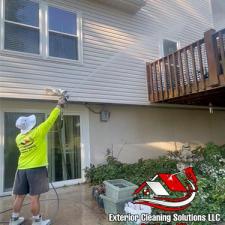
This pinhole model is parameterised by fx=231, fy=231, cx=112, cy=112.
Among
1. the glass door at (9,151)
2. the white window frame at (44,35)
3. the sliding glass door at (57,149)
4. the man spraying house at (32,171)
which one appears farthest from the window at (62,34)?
the man spraying house at (32,171)

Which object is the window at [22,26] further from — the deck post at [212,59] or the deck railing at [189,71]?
the deck post at [212,59]

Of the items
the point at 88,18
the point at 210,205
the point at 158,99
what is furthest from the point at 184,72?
the point at 210,205

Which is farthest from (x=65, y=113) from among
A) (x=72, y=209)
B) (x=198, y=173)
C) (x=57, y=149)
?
(x=198, y=173)

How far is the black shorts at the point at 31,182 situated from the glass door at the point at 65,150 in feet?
7.72

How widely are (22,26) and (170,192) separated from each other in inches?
189

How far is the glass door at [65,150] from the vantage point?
230 inches

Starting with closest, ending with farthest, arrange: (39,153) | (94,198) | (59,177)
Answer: (39,153)
(94,198)
(59,177)

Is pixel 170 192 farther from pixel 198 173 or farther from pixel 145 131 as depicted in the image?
pixel 145 131

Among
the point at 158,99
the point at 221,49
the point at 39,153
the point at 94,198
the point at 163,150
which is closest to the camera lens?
the point at 39,153

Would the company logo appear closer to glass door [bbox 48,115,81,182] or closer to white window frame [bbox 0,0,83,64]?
glass door [bbox 48,115,81,182]

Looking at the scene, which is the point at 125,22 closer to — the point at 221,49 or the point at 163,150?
the point at 221,49

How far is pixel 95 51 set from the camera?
642 cm

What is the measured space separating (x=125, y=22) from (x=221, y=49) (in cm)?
315

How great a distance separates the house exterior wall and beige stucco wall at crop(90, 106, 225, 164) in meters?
0.79
